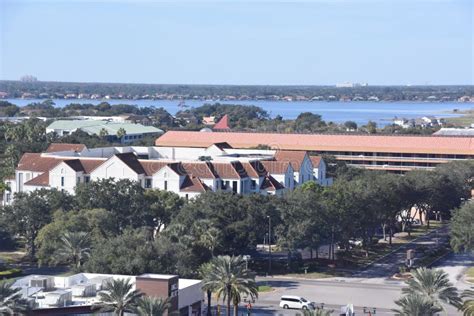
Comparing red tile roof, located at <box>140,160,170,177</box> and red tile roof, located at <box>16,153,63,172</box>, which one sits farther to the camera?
red tile roof, located at <box>16,153,63,172</box>

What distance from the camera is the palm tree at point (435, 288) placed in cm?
4628

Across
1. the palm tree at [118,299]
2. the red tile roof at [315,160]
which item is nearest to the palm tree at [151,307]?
the palm tree at [118,299]

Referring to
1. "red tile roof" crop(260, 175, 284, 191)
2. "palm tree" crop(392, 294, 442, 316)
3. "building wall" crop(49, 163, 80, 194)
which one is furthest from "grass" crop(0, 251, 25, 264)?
"palm tree" crop(392, 294, 442, 316)

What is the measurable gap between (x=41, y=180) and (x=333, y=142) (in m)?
48.0

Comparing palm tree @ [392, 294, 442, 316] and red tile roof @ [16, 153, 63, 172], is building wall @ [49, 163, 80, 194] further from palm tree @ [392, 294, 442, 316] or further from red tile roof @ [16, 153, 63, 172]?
palm tree @ [392, 294, 442, 316]

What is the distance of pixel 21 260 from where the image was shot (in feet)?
226

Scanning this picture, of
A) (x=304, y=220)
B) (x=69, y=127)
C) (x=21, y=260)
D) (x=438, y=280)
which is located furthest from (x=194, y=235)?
(x=69, y=127)

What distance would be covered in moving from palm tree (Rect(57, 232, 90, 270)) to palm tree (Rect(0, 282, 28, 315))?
47.7ft

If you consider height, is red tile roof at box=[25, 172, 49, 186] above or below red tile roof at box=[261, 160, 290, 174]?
below

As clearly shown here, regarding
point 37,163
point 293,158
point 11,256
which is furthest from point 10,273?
point 293,158

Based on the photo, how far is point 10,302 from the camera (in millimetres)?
40125

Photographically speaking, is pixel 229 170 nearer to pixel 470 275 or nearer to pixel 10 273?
pixel 470 275

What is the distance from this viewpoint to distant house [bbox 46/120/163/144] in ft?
486

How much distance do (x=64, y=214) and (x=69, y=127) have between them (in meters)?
88.9
